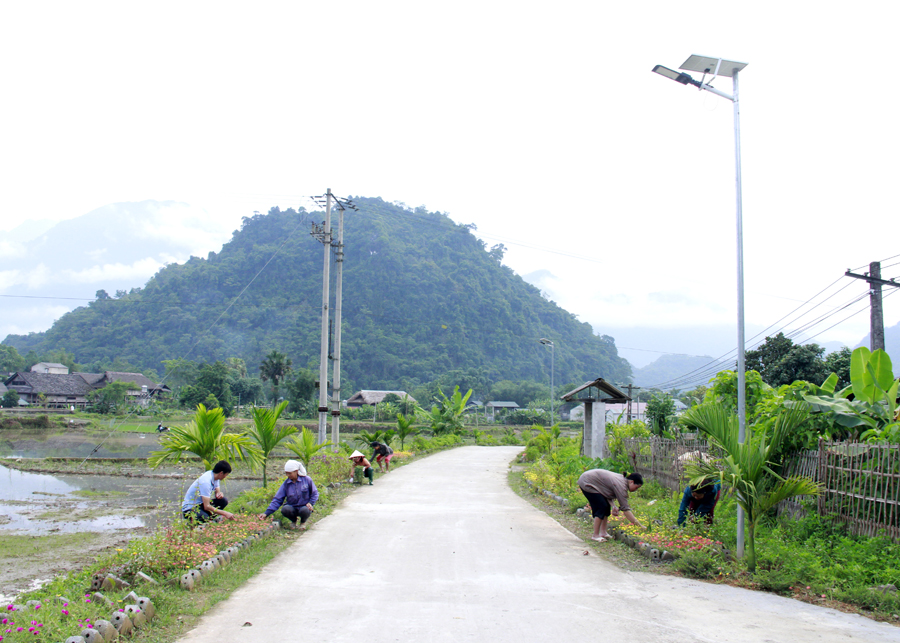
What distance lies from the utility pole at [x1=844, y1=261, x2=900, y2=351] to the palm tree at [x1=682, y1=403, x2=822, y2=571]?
11672 millimetres

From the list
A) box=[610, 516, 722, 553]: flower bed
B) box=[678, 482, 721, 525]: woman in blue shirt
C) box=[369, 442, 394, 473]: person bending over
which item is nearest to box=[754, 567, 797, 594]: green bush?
box=[610, 516, 722, 553]: flower bed

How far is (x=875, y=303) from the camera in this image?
57.4 feet

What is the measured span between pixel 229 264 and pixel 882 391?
105 meters

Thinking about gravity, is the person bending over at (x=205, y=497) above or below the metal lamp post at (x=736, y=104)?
below

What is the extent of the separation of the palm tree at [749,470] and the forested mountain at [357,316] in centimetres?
7918

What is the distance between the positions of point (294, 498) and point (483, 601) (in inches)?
200

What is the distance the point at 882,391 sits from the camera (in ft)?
29.1

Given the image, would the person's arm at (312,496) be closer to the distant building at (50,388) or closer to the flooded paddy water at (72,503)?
the flooded paddy water at (72,503)

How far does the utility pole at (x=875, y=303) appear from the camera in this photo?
17391 millimetres

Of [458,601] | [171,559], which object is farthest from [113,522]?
[458,601]

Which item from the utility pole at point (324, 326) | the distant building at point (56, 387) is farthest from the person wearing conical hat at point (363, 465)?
the distant building at point (56, 387)

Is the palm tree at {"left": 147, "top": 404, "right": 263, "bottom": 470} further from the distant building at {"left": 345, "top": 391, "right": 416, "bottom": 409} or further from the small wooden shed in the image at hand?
the distant building at {"left": 345, "top": 391, "right": 416, "bottom": 409}

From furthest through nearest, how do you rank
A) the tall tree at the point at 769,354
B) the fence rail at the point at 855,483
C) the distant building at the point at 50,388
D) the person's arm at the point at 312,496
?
the distant building at the point at 50,388, the tall tree at the point at 769,354, the person's arm at the point at 312,496, the fence rail at the point at 855,483

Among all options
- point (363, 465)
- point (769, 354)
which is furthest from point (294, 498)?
point (769, 354)
